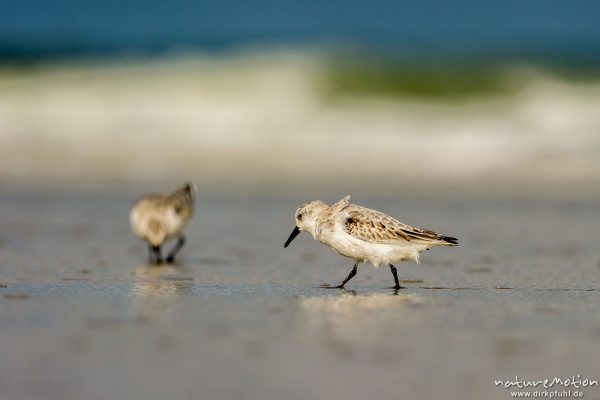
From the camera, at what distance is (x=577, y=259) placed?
27.8 ft

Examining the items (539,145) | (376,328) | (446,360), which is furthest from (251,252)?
(539,145)

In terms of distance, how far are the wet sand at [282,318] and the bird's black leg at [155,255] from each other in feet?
0.42

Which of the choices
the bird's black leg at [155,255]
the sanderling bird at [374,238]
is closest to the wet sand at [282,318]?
the bird's black leg at [155,255]

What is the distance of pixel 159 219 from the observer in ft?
30.0

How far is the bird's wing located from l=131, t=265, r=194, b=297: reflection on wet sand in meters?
1.14

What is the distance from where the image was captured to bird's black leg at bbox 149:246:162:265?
8.82 m

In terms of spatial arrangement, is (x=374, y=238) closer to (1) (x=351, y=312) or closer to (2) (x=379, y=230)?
(2) (x=379, y=230)

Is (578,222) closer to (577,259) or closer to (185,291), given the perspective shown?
(577,259)

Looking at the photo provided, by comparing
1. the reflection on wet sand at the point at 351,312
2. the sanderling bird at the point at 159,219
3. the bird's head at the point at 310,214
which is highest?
the bird's head at the point at 310,214

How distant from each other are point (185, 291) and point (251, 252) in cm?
241

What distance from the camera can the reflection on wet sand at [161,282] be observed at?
6.54m

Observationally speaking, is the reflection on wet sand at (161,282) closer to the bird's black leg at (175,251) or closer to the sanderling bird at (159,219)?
the bird's black leg at (175,251)

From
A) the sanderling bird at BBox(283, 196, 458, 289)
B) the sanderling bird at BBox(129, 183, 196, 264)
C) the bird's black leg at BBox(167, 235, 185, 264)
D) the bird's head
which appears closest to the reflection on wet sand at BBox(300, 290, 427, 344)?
the sanderling bird at BBox(283, 196, 458, 289)

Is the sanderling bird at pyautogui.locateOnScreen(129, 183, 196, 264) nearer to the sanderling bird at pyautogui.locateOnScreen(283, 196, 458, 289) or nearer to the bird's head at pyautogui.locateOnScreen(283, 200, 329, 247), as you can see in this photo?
the bird's head at pyautogui.locateOnScreen(283, 200, 329, 247)
